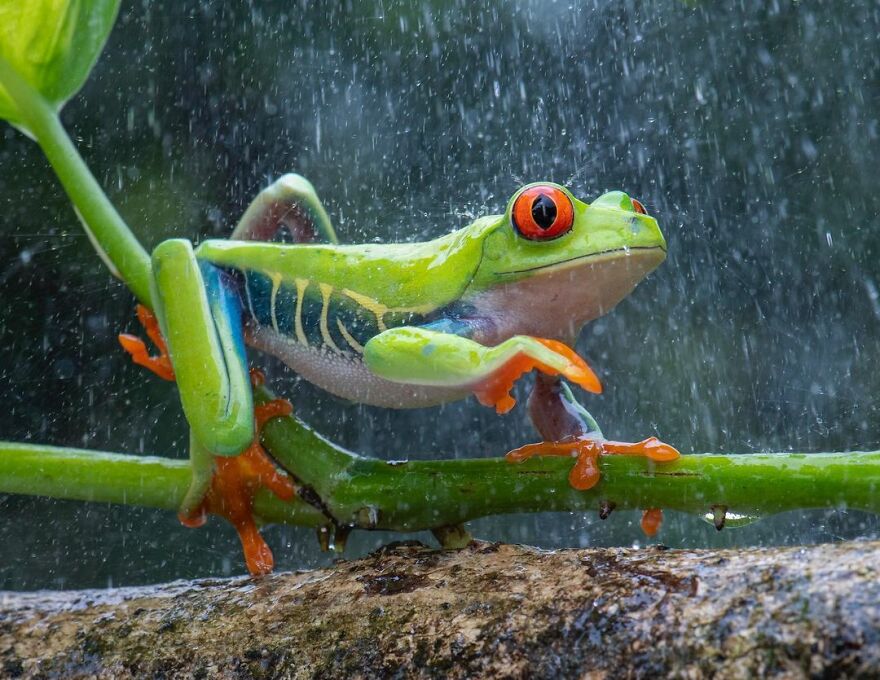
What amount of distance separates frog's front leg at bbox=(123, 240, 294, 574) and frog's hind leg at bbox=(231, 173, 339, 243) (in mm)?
376

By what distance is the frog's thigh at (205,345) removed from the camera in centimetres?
148

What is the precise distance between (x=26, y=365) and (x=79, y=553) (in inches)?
32.1

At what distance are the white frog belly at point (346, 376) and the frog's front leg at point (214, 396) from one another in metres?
0.08

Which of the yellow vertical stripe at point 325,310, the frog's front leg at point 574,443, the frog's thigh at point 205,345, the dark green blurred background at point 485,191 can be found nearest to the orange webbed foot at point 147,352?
the frog's thigh at point 205,345

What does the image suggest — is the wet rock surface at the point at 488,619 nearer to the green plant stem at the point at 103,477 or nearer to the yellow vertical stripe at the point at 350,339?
the green plant stem at the point at 103,477

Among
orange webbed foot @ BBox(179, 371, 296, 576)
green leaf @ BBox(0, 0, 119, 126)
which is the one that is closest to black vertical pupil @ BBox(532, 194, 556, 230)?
orange webbed foot @ BBox(179, 371, 296, 576)

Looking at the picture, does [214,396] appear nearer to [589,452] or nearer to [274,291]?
[274,291]

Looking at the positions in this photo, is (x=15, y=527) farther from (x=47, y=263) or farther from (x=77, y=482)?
(x=77, y=482)

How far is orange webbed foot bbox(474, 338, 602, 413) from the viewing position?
3.96 feet

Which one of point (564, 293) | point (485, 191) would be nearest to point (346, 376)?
point (564, 293)

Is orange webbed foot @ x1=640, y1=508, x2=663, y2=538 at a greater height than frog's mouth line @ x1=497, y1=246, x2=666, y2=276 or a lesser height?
lesser

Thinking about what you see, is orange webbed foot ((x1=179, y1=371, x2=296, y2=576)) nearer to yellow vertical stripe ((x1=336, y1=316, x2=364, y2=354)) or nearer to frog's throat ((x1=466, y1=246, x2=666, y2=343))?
yellow vertical stripe ((x1=336, y1=316, x2=364, y2=354))

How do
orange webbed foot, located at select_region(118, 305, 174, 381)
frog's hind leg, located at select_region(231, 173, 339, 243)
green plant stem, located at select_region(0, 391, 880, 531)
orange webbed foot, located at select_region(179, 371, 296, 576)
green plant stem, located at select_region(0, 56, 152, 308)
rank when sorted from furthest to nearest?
frog's hind leg, located at select_region(231, 173, 339, 243), orange webbed foot, located at select_region(118, 305, 174, 381), green plant stem, located at select_region(0, 56, 152, 308), orange webbed foot, located at select_region(179, 371, 296, 576), green plant stem, located at select_region(0, 391, 880, 531)

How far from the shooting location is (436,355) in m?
1.36
